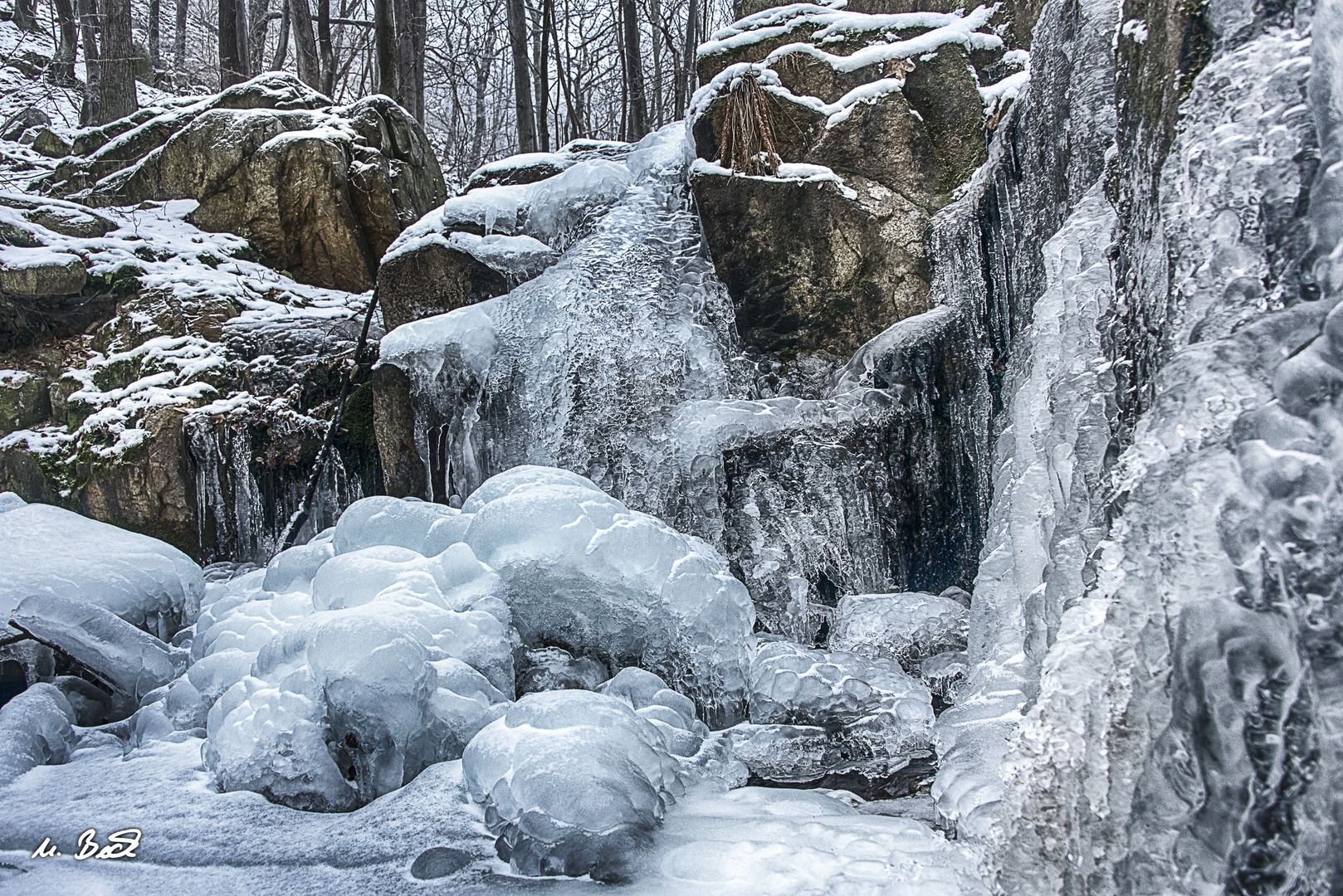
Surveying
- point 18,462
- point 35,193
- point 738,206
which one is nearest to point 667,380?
point 738,206

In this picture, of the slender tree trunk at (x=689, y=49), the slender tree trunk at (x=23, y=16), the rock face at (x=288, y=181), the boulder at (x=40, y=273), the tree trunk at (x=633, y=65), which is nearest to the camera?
the boulder at (x=40, y=273)

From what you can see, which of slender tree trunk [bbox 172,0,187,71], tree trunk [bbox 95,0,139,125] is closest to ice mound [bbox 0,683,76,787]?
tree trunk [bbox 95,0,139,125]

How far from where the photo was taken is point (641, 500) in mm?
5039

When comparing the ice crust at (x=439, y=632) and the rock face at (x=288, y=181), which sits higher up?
the rock face at (x=288, y=181)

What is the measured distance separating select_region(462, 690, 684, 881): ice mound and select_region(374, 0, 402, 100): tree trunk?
9.03 m

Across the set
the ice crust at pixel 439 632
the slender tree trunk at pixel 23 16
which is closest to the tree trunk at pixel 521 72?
the slender tree trunk at pixel 23 16

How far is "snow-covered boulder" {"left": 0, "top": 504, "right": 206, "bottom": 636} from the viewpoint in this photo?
3.78 metres

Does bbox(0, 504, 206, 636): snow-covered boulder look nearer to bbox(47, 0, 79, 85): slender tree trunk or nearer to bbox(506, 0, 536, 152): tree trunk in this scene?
bbox(506, 0, 536, 152): tree trunk

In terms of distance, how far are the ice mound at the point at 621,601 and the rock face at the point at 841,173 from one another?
2.40m

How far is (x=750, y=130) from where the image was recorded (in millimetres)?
5688

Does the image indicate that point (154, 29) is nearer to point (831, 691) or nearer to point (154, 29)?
point (154, 29)

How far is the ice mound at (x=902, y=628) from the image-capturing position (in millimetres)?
3836

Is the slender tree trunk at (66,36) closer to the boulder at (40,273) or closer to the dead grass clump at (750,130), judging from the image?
the boulder at (40,273)

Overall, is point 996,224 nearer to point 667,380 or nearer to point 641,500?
point 667,380
